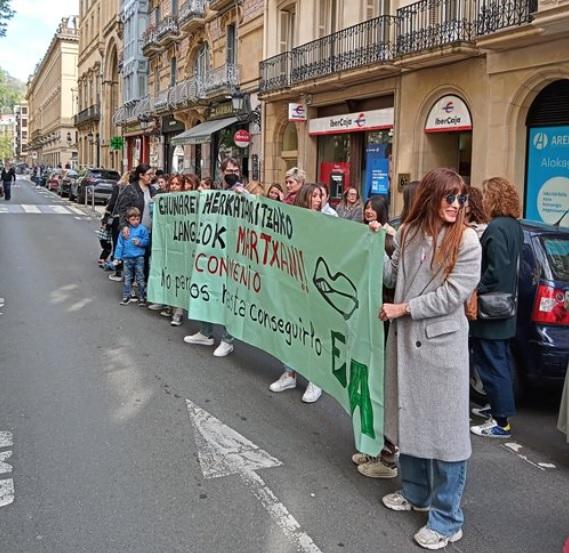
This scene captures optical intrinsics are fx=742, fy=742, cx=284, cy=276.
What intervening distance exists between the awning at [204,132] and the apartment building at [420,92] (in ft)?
9.72

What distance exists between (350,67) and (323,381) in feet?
48.7

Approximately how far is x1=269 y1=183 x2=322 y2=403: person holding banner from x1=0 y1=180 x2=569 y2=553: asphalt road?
0.10 meters

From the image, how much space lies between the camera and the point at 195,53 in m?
34.2

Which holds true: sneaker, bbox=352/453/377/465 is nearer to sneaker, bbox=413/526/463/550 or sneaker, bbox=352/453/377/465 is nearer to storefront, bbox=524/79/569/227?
sneaker, bbox=413/526/463/550

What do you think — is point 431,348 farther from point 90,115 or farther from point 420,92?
point 90,115

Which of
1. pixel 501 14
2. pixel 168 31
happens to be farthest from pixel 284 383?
pixel 168 31

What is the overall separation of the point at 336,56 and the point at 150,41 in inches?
899

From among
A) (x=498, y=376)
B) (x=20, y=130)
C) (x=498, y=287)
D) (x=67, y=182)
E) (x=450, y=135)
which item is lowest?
(x=498, y=376)

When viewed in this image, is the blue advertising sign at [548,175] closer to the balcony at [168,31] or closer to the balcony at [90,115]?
the balcony at [168,31]

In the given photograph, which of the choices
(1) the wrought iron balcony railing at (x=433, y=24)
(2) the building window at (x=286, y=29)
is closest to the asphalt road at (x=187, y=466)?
(1) the wrought iron balcony railing at (x=433, y=24)

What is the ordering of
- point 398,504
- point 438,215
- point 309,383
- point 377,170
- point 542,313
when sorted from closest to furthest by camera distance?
point 438,215 < point 398,504 < point 542,313 < point 309,383 < point 377,170

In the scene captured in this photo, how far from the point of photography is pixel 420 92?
17234 millimetres

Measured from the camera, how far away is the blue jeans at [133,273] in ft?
33.6

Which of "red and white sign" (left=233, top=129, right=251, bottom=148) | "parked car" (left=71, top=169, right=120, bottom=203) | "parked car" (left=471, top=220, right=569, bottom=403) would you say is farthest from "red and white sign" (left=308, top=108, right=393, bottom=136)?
"parked car" (left=71, top=169, right=120, bottom=203)
